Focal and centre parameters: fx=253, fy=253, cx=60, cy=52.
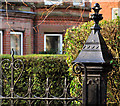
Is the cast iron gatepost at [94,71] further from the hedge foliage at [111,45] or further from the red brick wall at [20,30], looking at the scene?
the red brick wall at [20,30]

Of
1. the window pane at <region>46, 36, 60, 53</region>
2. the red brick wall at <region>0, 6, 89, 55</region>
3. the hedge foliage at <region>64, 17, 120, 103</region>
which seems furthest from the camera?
the window pane at <region>46, 36, 60, 53</region>

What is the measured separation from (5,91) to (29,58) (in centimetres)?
107

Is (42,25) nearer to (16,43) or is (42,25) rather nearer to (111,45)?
(16,43)

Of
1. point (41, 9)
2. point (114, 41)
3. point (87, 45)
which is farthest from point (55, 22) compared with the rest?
point (87, 45)

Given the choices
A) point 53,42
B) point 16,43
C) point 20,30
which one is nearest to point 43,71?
point 20,30

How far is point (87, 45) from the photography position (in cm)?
309

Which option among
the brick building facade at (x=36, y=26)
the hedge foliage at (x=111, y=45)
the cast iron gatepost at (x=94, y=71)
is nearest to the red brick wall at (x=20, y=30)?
the brick building facade at (x=36, y=26)

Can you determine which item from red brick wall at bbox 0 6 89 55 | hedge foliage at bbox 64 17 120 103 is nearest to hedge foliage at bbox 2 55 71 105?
hedge foliage at bbox 64 17 120 103

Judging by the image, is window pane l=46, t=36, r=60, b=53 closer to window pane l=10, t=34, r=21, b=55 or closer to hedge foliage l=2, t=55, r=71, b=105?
window pane l=10, t=34, r=21, b=55

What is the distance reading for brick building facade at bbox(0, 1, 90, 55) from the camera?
9.48 m

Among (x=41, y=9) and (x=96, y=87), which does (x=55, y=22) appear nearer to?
(x=41, y=9)

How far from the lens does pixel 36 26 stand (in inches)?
397

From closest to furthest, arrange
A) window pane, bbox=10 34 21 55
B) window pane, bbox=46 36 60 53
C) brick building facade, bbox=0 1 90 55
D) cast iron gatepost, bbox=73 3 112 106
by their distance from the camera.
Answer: cast iron gatepost, bbox=73 3 112 106 < brick building facade, bbox=0 1 90 55 < window pane, bbox=10 34 21 55 < window pane, bbox=46 36 60 53

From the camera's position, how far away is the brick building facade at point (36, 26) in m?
9.48
